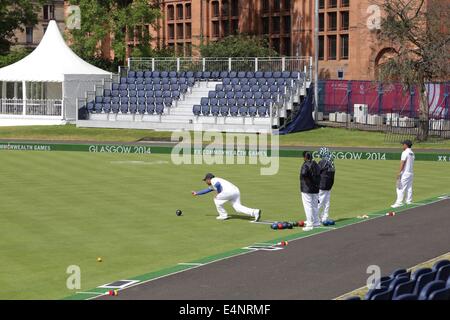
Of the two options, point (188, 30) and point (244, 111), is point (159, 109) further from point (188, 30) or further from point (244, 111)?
point (188, 30)

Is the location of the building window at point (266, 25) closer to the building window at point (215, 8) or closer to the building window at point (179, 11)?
the building window at point (215, 8)

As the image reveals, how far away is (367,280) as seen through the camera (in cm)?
1476

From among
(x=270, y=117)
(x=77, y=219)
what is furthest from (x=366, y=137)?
(x=77, y=219)

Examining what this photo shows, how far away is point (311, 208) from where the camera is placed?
805 inches

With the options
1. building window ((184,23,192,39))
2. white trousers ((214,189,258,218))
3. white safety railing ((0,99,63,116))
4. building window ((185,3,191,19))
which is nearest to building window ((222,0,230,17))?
building window ((185,3,191,19))

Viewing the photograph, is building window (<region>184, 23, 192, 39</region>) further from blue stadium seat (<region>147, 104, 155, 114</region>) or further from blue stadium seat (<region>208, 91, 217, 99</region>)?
blue stadium seat (<region>208, 91, 217, 99</region>)

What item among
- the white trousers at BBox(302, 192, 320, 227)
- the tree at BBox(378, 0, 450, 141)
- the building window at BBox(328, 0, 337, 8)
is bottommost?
the white trousers at BBox(302, 192, 320, 227)

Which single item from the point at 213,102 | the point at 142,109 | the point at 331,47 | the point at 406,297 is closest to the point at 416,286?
the point at 406,297

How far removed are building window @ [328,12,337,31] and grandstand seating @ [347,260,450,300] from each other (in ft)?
218

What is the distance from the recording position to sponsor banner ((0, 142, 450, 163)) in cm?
4066

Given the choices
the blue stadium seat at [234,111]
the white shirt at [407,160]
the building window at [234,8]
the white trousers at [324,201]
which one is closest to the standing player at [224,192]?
the white trousers at [324,201]

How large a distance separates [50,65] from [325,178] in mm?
41317

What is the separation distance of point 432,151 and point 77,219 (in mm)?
24353

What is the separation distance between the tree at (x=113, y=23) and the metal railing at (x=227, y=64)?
822cm
